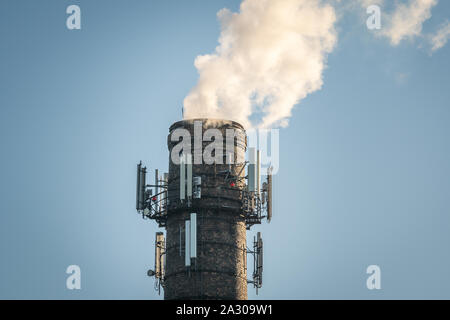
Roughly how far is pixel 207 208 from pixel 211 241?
2112 mm

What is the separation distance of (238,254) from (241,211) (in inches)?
108

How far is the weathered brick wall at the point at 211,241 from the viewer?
215 feet

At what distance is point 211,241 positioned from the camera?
66.3 meters

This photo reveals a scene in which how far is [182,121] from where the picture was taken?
6894 centimetres

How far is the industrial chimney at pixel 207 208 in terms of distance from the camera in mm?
65688

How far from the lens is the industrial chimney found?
65688 millimetres

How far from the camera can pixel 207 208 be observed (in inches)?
2633

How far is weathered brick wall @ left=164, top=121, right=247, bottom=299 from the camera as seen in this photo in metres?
65.6
